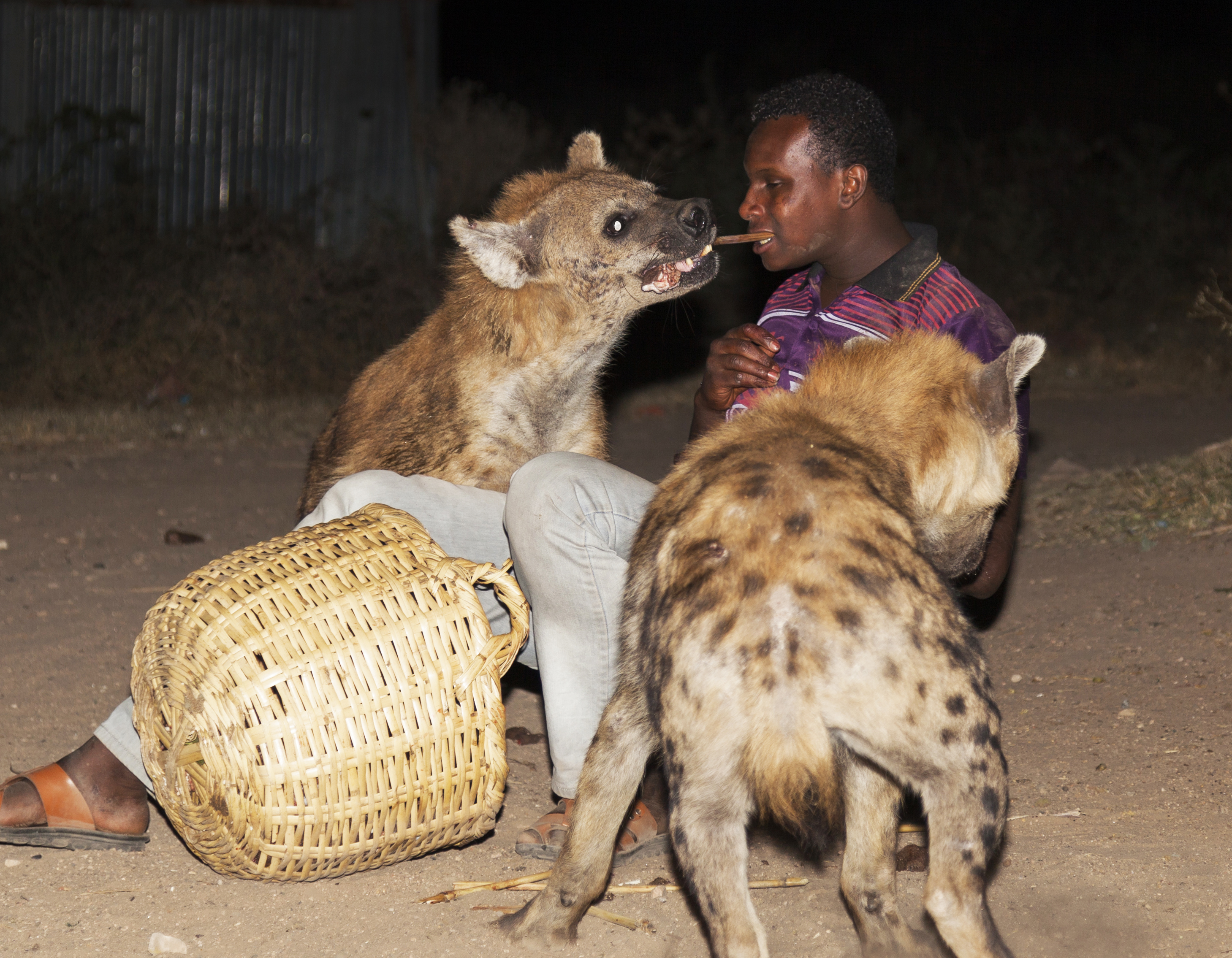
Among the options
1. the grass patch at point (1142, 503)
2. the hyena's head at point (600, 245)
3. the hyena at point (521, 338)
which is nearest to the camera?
the hyena at point (521, 338)

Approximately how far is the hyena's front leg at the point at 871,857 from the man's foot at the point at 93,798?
1495mm

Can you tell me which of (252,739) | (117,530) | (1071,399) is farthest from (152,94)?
(252,739)

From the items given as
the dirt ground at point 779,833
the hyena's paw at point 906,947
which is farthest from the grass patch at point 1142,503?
the hyena's paw at point 906,947

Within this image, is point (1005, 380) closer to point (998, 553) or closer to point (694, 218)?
point (998, 553)

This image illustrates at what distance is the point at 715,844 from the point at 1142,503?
3.46 m

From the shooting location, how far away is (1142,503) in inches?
194

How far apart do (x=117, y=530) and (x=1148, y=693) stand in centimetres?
385

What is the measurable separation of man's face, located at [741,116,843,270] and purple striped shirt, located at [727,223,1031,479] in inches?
5.7

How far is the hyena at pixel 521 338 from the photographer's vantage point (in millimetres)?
3367

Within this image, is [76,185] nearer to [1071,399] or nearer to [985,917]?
[1071,399]

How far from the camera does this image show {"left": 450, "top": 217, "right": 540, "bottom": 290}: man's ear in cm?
344

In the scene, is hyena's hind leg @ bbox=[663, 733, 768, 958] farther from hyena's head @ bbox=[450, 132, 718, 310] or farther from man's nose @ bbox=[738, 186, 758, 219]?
hyena's head @ bbox=[450, 132, 718, 310]

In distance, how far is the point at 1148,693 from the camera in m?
3.46

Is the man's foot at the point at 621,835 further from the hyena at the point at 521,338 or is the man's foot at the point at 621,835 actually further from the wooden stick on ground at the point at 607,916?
the hyena at the point at 521,338
